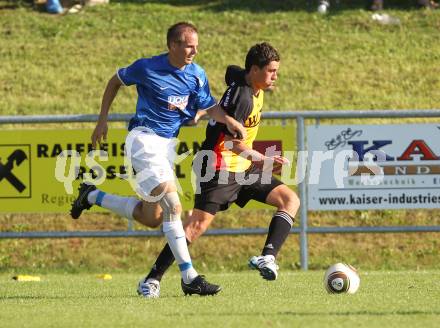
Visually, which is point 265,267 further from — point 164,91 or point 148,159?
point 164,91

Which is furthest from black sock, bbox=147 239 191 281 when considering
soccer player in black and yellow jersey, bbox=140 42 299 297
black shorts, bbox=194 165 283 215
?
black shorts, bbox=194 165 283 215

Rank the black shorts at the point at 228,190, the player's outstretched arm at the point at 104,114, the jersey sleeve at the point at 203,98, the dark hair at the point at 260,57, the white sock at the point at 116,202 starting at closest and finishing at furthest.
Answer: the player's outstretched arm at the point at 104,114
the jersey sleeve at the point at 203,98
the dark hair at the point at 260,57
the black shorts at the point at 228,190
the white sock at the point at 116,202

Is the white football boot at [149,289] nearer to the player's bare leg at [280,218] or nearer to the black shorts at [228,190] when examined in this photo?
the black shorts at [228,190]

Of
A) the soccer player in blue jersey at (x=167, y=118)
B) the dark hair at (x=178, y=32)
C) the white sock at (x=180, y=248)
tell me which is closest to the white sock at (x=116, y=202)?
the soccer player in blue jersey at (x=167, y=118)

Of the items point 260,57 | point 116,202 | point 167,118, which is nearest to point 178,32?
point 167,118

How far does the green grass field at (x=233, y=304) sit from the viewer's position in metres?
6.98

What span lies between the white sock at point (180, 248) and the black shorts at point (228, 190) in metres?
0.52

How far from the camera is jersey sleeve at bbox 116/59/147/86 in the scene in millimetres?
8781

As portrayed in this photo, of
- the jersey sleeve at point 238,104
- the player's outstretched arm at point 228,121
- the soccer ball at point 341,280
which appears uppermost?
the jersey sleeve at point 238,104

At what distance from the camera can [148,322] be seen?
22.9ft

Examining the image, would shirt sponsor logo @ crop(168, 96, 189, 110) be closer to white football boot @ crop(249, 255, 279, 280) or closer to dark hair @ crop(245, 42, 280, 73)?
dark hair @ crop(245, 42, 280, 73)

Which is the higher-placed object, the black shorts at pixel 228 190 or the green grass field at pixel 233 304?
the black shorts at pixel 228 190

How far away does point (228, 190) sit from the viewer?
917cm

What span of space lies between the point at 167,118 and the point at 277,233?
128cm
